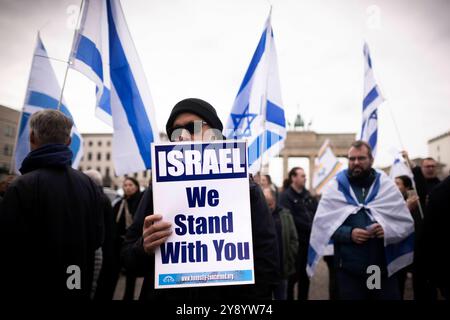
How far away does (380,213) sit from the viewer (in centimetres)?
306

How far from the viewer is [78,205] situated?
85.7 inches

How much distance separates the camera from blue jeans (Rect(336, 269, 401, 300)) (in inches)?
118

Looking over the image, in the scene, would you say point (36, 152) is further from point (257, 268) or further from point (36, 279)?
point (257, 268)

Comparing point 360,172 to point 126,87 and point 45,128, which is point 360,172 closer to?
point 126,87

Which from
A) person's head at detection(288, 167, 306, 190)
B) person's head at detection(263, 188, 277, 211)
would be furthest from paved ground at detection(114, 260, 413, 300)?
person's head at detection(263, 188, 277, 211)

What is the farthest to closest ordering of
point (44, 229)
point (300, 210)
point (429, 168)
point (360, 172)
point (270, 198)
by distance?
point (300, 210)
point (429, 168)
point (270, 198)
point (360, 172)
point (44, 229)

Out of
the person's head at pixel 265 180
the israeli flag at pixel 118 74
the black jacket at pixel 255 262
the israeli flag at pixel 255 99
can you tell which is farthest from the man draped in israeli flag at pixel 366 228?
the israeli flag at pixel 118 74

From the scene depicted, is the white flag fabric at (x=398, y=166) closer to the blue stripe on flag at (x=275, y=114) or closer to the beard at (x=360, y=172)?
the blue stripe on flag at (x=275, y=114)

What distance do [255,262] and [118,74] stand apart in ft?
6.81

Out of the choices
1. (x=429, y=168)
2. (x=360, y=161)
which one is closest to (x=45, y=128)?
(x=360, y=161)

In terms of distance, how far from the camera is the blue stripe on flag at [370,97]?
14.4 feet

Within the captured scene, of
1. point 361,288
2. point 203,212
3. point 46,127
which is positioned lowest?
point 361,288

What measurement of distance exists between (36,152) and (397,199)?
296 cm

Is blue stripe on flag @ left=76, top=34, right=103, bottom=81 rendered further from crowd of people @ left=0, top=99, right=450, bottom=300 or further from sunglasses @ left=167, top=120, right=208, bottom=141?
sunglasses @ left=167, top=120, right=208, bottom=141
